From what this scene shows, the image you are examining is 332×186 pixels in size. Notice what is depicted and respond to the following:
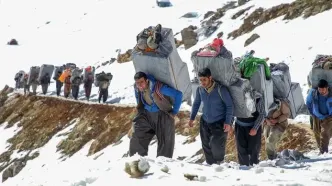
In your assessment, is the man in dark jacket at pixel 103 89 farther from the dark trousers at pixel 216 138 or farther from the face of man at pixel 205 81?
the face of man at pixel 205 81

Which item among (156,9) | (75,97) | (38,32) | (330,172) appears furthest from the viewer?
(38,32)

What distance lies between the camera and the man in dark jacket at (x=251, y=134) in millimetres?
7617

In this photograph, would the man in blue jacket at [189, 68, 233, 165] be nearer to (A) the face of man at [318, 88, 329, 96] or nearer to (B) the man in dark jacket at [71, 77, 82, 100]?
(A) the face of man at [318, 88, 329, 96]

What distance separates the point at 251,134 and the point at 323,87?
175cm

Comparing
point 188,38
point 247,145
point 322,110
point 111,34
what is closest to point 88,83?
point 188,38

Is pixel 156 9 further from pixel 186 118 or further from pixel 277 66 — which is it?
pixel 277 66

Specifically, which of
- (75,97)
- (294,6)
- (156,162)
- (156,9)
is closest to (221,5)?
(156,9)

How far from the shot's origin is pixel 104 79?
2511 cm

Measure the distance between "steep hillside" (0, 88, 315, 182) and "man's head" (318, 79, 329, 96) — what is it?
5501mm

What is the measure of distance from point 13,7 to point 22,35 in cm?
1882

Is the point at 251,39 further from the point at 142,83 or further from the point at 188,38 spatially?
the point at 142,83

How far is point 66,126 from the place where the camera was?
84.3 feet

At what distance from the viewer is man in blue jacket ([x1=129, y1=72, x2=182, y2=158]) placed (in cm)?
743

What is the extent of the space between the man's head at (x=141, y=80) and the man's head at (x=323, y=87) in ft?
9.65
